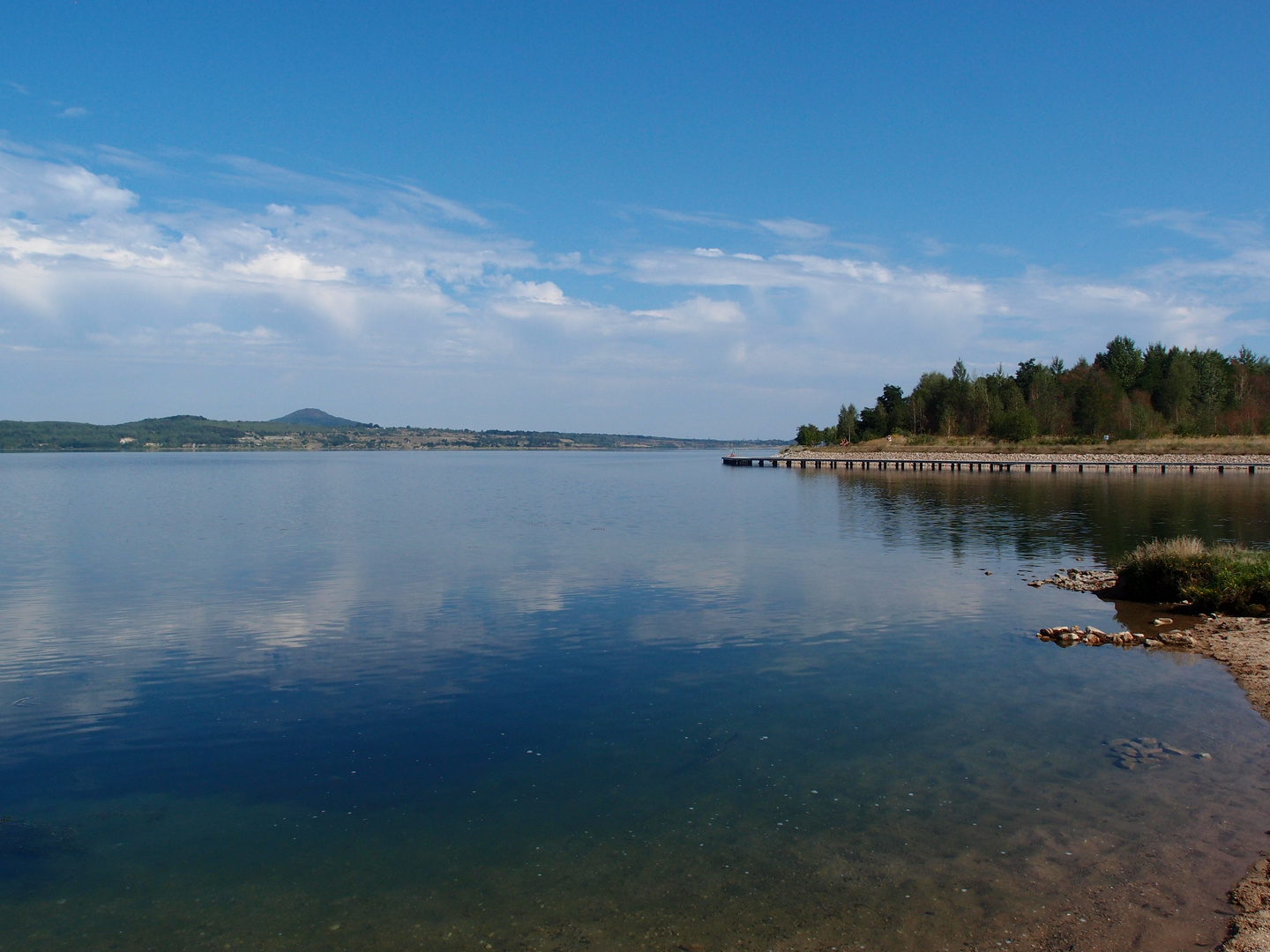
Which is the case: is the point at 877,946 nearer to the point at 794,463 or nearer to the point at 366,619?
the point at 366,619

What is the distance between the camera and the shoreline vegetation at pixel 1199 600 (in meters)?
14.7

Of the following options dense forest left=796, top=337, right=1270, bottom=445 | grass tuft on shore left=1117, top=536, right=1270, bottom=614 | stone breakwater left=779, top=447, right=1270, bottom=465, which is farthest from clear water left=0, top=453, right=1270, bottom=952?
dense forest left=796, top=337, right=1270, bottom=445

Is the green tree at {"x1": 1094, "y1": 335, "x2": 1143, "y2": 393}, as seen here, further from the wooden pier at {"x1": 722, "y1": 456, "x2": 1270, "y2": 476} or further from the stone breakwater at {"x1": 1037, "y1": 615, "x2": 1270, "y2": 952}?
the stone breakwater at {"x1": 1037, "y1": 615, "x2": 1270, "y2": 952}

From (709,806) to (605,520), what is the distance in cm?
3231

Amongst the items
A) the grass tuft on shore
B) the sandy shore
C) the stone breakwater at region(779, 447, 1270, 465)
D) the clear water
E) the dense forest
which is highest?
the dense forest

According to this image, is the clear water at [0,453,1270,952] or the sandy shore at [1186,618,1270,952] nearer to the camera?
the sandy shore at [1186,618,1270,952]

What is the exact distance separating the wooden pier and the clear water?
263 ft

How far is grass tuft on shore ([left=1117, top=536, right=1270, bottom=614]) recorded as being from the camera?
1825 cm

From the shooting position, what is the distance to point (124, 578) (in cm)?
2408

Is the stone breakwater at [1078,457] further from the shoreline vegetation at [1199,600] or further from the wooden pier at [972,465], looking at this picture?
the shoreline vegetation at [1199,600]

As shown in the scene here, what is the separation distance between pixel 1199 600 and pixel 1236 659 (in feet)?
17.0

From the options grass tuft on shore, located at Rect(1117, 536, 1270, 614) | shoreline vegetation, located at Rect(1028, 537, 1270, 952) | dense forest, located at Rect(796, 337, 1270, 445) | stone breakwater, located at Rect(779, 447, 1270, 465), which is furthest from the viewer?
dense forest, located at Rect(796, 337, 1270, 445)

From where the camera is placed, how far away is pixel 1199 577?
63.6 feet

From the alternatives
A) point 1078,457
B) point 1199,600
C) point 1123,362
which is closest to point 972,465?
point 1078,457
